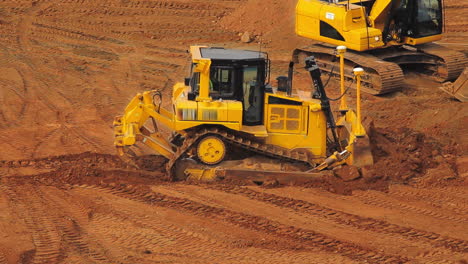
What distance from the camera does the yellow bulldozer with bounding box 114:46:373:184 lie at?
536 inches

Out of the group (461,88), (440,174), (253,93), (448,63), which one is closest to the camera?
(253,93)

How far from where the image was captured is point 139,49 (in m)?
24.6

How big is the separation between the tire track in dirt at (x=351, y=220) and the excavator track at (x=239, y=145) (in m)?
0.72

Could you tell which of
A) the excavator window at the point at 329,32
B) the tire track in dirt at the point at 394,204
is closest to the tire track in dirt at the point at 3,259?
the tire track in dirt at the point at 394,204

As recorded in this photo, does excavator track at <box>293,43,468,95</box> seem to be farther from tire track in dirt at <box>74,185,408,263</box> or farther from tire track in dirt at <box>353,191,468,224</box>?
tire track in dirt at <box>74,185,408,263</box>

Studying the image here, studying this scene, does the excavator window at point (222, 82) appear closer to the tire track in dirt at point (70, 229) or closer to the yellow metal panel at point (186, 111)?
the yellow metal panel at point (186, 111)

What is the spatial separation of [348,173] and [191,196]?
2.72m

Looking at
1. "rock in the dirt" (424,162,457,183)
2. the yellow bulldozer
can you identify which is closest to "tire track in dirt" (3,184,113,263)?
the yellow bulldozer

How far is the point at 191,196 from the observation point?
524 inches

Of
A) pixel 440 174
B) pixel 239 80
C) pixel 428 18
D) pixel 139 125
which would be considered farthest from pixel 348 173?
pixel 428 18

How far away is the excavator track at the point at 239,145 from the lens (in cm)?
1370

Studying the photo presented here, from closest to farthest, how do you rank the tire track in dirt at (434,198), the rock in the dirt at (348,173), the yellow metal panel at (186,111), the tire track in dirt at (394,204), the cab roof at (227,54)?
the tire track in dirt at (394,204), the tire track in dirt at (434,198), the yellow metal panel at (186,111), the cab roof at (227,54), the rock in the dirt at (348,173)

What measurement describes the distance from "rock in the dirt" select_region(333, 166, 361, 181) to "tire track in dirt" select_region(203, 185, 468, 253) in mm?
1021

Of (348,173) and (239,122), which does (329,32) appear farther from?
(239,122)
